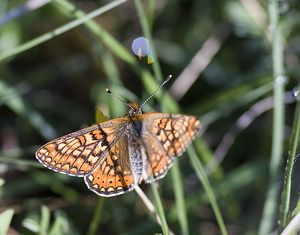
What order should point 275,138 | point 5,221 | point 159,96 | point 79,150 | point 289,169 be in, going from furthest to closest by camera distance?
point 159,96 → point 275,138 → point 79,150 → point 5,221 → point 289,169

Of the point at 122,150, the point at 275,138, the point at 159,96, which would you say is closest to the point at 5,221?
the point at 122,150

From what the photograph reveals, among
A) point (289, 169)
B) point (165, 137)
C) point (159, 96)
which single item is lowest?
point (289, 169)

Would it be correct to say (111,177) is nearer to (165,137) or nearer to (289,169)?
(165,137)

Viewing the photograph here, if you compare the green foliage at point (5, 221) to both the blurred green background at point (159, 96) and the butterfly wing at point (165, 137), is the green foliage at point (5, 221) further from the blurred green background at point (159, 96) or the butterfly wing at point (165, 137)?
the butterfly wing at point (165, 137)

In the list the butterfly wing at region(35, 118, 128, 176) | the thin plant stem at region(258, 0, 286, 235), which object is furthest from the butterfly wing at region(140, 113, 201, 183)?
the thin plant stem at region(258, 0, 286, 235)

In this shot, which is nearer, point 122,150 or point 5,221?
point 5,221

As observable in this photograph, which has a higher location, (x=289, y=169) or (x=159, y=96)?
(x=159, y=96)

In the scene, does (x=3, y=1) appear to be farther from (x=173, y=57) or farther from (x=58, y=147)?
(x=58, y=147)

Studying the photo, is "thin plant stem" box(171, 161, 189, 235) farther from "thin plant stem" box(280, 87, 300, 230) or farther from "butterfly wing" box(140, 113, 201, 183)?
"thin plant stem" box(280, 87, 300, 230)
